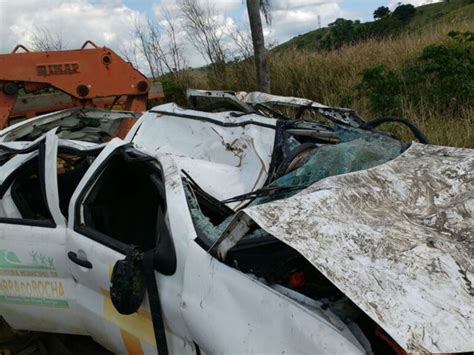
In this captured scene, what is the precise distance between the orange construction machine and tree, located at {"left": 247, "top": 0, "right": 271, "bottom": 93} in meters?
2.85

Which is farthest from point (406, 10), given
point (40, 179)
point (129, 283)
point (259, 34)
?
point (129, 283)

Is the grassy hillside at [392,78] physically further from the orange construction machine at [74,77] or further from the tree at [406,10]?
the tree at [406,10]

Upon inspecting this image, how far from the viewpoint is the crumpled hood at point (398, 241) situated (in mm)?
1444

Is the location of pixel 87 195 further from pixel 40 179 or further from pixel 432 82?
pixel 432 82

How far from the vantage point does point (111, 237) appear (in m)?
2.75

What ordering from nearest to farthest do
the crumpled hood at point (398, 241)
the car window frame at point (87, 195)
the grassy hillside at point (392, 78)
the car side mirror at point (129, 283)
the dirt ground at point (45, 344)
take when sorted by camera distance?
the crumpled hood at point (398, 241)
the car side mirror at point (129, 283)
the car window frame at point (87, 195)
the dirt ground at point (45, 344)
the grassy hillside at point (392, 78)

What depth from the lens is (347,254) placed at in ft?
5.46

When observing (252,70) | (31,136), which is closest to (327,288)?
(31,136)

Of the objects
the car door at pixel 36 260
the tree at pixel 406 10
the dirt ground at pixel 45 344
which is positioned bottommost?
the dirt ground at pixel 45 344

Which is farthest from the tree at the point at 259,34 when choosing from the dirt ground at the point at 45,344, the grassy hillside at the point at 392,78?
the dirt ground at the point at 45,344

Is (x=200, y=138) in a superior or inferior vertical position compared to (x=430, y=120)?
superior

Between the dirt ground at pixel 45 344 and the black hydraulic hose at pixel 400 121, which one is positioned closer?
the black hydraulic hose at pixel 400 121

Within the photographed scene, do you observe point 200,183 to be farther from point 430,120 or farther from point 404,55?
point 404,55

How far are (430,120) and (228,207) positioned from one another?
4752 mm
